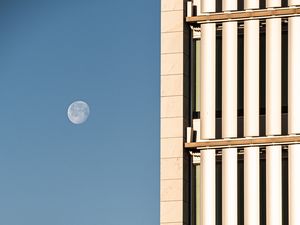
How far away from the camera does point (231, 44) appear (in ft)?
299

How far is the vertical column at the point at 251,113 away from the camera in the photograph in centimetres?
8912

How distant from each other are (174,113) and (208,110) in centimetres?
180

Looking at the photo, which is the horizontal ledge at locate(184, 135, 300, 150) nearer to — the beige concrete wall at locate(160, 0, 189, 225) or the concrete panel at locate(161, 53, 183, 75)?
the beige concrete wall at locate(160, 0, 189, 225)

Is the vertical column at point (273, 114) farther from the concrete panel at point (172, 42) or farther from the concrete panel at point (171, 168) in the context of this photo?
the concrete panel at point (172, 42)

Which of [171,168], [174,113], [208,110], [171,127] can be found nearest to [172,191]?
[171,168]

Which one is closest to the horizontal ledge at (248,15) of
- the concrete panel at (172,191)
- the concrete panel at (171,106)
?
the concrete panel at (171,106)

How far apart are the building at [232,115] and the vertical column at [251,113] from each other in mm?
42

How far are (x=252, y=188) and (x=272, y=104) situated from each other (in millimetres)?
3733

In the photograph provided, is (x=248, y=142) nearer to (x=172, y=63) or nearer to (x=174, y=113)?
(x=174, y=113)

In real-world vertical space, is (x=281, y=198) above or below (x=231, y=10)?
below

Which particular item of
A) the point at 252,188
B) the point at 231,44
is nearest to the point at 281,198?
the point at 252,188

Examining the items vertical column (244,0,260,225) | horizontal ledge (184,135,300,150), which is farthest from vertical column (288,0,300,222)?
vertical column (244,0,260,225)

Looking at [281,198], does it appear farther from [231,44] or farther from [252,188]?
[231,44]

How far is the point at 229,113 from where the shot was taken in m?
90.4
